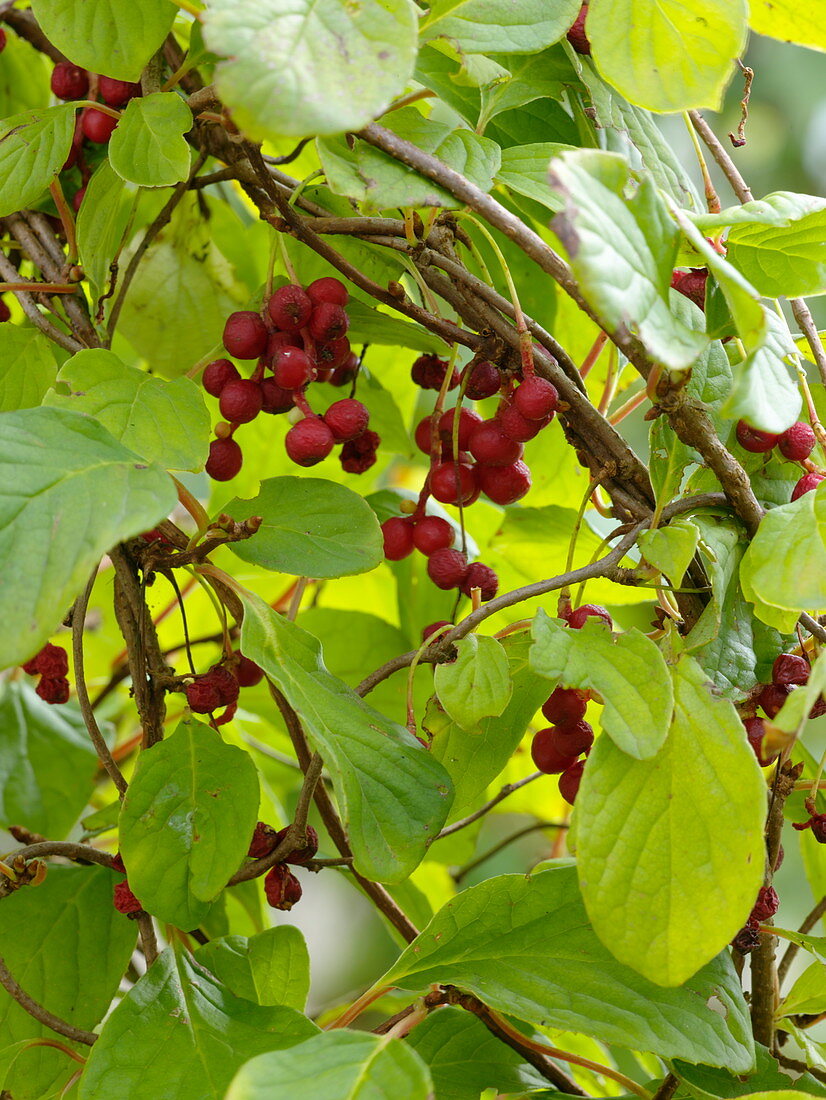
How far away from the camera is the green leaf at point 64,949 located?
0.53 meters

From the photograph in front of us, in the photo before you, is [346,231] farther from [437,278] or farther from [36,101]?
[36,101]

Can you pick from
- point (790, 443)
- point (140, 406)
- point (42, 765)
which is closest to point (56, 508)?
point (140, 406)

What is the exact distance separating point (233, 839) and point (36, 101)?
51 centimetres

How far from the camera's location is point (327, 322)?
0.46 meters

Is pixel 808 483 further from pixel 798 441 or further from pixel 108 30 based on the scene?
pixel 108 30

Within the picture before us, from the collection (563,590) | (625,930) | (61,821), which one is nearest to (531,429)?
(563,590)

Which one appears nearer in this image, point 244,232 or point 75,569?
point 75,569

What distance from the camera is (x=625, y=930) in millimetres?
365

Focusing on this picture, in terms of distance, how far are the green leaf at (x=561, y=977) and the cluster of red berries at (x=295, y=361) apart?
0.69 feet

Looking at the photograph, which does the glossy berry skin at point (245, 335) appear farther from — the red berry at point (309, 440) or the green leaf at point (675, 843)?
the green leaf at point (675, 843)

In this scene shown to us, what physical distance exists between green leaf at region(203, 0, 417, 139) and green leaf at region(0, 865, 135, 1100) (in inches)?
16.8

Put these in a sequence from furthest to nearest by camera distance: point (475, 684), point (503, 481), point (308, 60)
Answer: point (503, 481)
point (475, 684)
point (308, 60)

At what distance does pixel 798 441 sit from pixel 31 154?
0.37 meters

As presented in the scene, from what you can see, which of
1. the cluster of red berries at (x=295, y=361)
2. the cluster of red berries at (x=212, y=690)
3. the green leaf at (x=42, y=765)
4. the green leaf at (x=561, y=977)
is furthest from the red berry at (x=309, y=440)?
the green leaf at (x=42, y=765)
